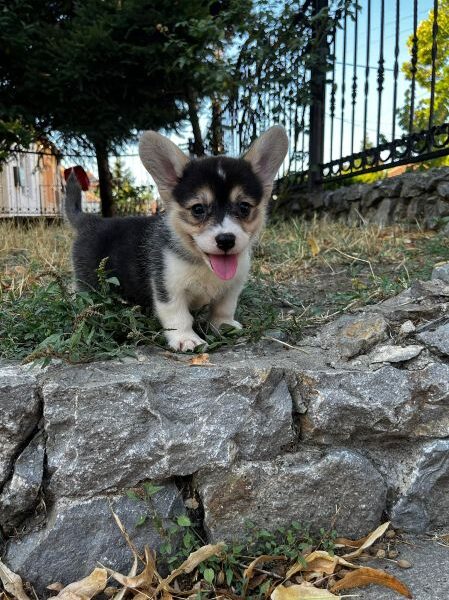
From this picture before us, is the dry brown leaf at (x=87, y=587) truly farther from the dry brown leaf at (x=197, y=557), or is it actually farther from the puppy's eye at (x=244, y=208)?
the puppy's eye at (x=244, y=208)

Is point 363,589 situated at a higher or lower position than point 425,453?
lower

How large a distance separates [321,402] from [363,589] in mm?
618

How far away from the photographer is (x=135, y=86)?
636 centimetres

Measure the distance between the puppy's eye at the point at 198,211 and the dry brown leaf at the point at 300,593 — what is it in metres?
1.41

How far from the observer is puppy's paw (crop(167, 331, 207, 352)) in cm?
221

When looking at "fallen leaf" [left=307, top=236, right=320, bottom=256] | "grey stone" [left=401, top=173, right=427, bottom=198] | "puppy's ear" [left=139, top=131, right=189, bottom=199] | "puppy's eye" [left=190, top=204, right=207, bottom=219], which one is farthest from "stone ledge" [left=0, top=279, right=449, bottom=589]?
"grey stone" [left=401, top=173, right=427, bottom=198]

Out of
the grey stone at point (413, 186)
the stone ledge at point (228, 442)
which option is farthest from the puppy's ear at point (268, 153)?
the grey stone at point (413, 186)

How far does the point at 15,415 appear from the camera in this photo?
1.79 metres

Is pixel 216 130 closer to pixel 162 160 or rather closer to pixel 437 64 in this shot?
pixel 437 64

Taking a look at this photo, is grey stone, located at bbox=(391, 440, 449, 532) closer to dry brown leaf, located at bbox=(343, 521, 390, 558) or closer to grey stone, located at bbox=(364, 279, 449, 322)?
dry brown leaf, located at bbox=(343, 521, 390, 558)

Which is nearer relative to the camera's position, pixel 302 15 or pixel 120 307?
pixel 120 307

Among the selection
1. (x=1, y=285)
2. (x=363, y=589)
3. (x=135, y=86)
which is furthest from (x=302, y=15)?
(x=363, y=589)

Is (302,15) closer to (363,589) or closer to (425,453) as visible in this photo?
(425,453)

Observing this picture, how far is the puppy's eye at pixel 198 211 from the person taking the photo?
2.23 m
